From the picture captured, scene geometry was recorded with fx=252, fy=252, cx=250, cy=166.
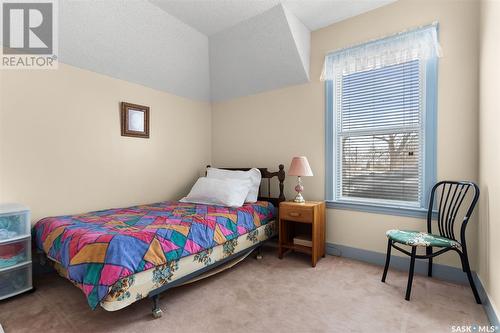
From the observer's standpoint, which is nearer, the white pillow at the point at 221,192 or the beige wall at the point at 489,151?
the beige wall at the point at 489,151

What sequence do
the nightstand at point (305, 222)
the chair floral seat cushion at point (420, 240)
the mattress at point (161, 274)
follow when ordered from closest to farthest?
the mattress at point (161, 274) → the chair floral seat cushion at point (420, 240) → the nightstand at point (305, 222)

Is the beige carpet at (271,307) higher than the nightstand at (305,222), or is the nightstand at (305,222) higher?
the nightstand at (305,222)

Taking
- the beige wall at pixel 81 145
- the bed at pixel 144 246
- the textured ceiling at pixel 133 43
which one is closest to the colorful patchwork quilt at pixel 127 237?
the bed at pixel 144 246

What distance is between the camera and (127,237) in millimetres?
1680

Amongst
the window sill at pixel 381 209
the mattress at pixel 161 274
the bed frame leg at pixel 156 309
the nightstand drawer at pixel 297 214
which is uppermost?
the window sill at pixel 381 209

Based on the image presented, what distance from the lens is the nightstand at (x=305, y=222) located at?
8.71ft

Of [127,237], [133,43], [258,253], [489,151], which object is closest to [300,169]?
[258,253]

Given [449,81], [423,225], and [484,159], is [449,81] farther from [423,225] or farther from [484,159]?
[423,225]

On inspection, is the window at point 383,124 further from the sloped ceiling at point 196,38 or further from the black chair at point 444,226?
the sloped ceiling at point 196,38

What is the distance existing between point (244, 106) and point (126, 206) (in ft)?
6.87

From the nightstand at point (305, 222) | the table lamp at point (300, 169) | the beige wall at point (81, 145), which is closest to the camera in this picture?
the beige wall at point (81, 145)

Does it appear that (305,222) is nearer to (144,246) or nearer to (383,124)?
(383,124)

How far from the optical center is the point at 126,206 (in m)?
3.10

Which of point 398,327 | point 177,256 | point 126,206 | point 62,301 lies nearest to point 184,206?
point 126,206
